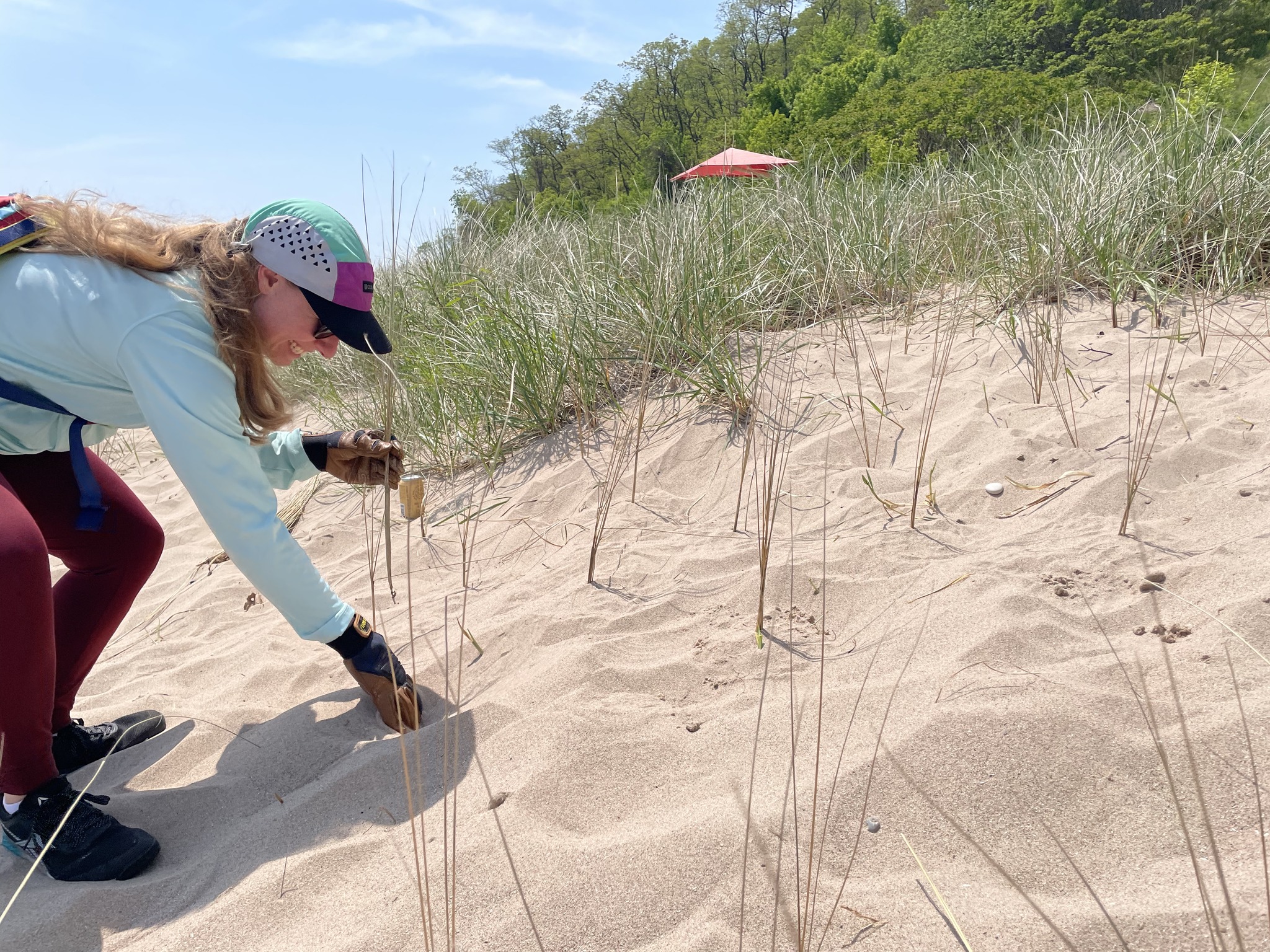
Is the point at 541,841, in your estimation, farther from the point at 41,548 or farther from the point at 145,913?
the point at 41,548

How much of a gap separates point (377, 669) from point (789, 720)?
0.89 metres

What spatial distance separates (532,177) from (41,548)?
25978 mm

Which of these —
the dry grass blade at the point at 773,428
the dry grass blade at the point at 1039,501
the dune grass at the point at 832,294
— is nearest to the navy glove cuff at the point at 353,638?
the dune grass at the point at 832,294

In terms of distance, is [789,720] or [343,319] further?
[343,319]

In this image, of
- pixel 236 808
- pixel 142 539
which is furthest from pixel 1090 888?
pixel 142 539

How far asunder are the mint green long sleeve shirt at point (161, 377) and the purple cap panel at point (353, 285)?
258 mm

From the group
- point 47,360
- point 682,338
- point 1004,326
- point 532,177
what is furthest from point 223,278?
point 532,177

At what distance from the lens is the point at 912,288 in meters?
3.60

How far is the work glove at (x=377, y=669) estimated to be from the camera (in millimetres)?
1795

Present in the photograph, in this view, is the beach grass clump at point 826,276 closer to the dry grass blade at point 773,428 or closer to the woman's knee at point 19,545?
the dry grass blade at point 773,428

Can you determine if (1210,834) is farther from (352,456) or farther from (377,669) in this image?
(352,456)

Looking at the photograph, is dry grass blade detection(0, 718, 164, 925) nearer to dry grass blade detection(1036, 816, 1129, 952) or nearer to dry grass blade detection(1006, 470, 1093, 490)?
dry grass blade detection(1036, 816, 1129, 952)

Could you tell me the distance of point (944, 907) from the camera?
109 centimetres

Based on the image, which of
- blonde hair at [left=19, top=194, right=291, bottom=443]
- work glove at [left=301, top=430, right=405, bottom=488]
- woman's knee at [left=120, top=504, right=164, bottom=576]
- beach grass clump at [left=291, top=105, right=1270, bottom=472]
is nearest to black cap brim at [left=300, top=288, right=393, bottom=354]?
blonde hair at [left=19, top=194, right=291, bottom=443]
